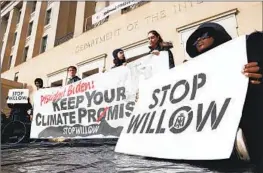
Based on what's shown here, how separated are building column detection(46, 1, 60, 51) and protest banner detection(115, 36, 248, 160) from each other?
17200 mm

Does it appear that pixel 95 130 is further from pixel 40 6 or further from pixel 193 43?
pixel 40 6

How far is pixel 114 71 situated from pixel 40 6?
64.2ft

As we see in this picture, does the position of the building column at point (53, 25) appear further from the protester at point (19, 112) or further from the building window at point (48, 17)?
the protester at point (19, 112)

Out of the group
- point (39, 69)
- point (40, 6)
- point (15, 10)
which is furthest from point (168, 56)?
point (15, 10)

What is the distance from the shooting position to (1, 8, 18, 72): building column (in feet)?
80.1

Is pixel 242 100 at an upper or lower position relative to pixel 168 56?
lower

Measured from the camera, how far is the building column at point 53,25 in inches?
750

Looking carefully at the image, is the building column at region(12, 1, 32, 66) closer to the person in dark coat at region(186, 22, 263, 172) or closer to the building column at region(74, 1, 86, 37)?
the building column at region(74, 1, 86, 37)

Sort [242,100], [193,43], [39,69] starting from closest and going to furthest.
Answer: [242,100] → [193,43] → [39,69]

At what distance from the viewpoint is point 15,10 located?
25.6 meters

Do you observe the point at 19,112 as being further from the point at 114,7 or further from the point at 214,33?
the point at 114,7

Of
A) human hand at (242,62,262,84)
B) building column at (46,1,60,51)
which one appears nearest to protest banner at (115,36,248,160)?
human hand at (242,62,262,84)

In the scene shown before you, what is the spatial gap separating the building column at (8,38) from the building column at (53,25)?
261 inches

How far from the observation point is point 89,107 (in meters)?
4.49
